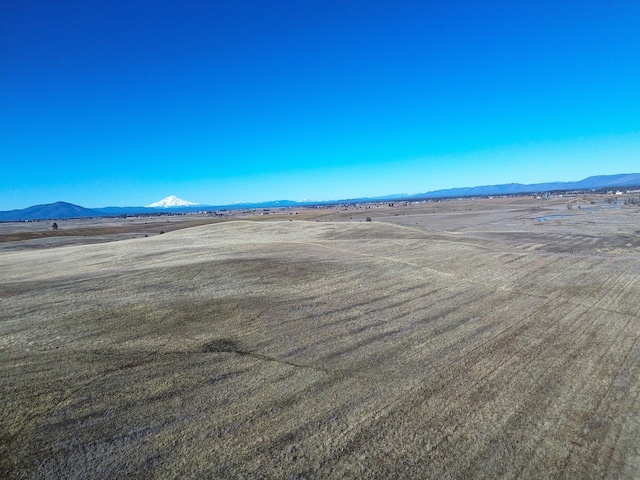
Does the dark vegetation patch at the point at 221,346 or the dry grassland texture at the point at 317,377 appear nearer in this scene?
the dry grassland texture at the point at 317,377

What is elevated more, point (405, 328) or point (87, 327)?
point (87, 327)

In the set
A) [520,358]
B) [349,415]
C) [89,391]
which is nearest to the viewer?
[349,415]

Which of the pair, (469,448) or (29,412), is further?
(29,412)

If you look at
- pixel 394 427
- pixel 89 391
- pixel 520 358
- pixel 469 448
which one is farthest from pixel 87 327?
pixel 520 358

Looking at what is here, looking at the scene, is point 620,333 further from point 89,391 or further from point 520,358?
point 89,391

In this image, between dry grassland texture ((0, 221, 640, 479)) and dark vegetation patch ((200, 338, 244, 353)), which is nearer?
dry grassland texture ((0, 221, 640, 479))

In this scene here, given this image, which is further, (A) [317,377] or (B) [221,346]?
(B) [221,346]

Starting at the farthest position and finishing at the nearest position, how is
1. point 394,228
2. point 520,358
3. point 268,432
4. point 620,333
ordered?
point 394,228, point 620,333, point 520,358, point 268,432

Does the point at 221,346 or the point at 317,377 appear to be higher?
the point at 221,346
